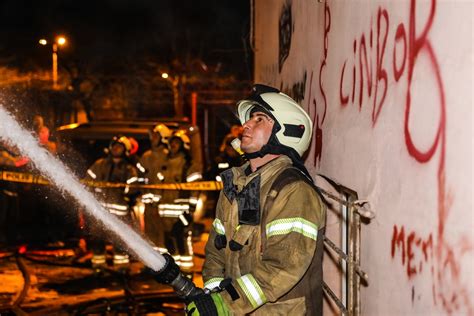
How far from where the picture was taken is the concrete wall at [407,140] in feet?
8.40

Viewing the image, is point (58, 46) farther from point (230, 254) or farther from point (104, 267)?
point (230, 254)

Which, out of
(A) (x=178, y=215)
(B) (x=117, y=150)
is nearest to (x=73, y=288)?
(A) (x=178, y=215)

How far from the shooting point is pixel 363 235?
13.4 feet

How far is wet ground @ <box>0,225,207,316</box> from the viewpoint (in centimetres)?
777

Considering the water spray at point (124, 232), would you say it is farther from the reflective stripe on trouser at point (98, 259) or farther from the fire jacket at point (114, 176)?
the fire jacket at point (114, 176)

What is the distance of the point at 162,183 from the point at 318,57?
17.9ft

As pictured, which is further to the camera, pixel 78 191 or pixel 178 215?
pixel 178 215

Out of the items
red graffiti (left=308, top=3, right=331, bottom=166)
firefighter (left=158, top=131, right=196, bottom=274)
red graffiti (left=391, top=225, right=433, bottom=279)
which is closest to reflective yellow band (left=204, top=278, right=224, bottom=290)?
red graffiti (left=391, top=225, right=433, bottom=279)

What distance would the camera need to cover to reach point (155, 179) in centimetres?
1064

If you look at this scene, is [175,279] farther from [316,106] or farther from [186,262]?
[186,262]

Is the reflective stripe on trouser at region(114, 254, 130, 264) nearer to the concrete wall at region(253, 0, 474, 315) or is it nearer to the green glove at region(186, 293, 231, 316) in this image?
the concrete wall at region(253, 0, 474, 315)

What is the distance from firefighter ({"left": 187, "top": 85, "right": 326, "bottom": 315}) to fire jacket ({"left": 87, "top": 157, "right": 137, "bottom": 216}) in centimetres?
645

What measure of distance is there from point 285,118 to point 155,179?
266 inches

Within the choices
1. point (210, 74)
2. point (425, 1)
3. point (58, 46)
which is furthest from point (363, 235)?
point (210, 74)
